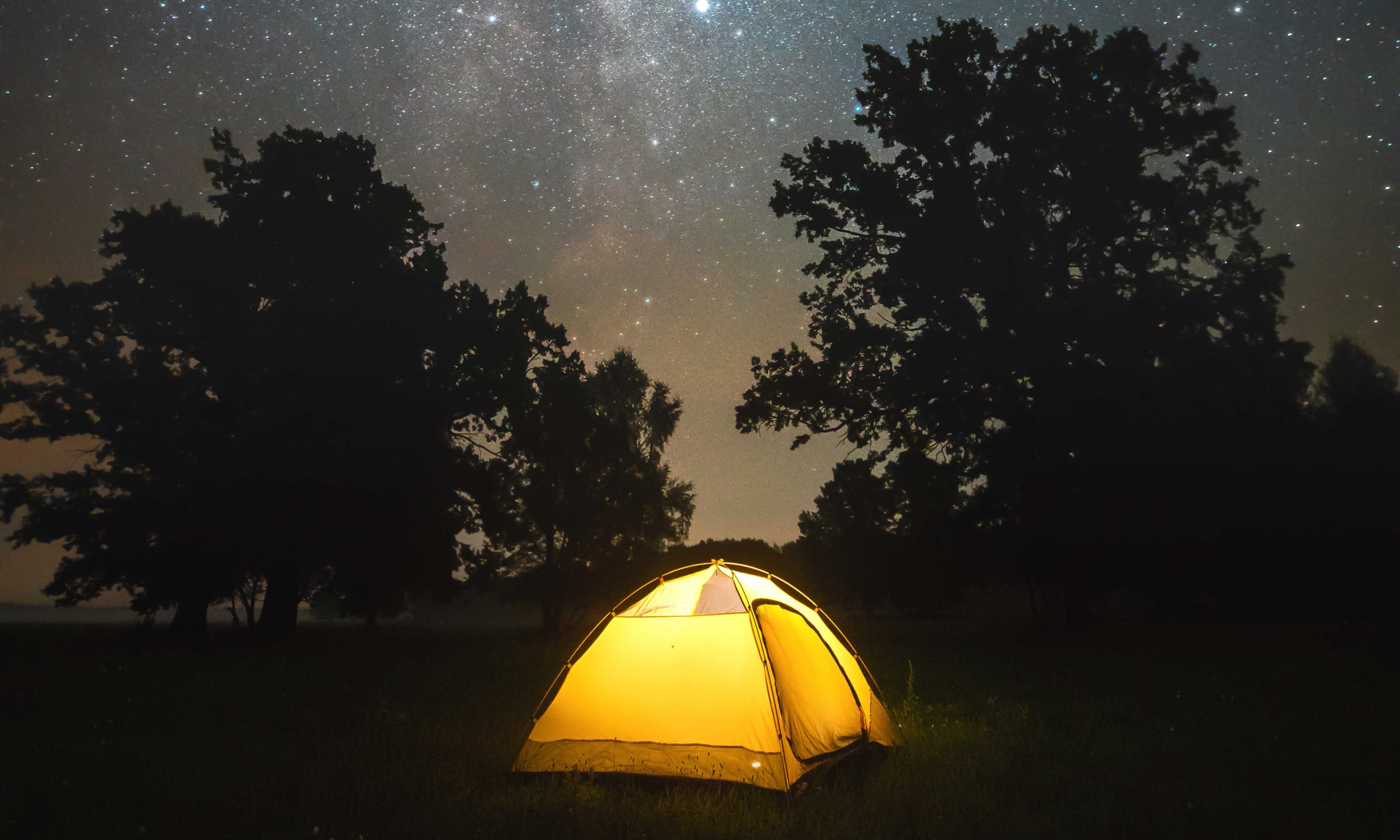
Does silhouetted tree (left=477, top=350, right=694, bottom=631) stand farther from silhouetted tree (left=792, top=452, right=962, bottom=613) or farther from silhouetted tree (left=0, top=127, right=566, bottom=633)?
silhouetted tree (left=792, top=452, right=962, bottom=613)

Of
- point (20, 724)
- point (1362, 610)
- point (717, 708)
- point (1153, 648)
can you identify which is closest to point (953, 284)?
point (1153, 648)

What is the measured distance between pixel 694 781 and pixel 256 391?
1852cm

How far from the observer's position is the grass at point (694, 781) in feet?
18.0

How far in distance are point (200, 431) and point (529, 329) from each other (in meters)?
9.71

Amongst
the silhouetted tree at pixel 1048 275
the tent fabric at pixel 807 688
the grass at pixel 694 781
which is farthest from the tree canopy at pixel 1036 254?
the tent fabric at pixel 807 688

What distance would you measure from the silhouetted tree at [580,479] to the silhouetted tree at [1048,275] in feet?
35.8

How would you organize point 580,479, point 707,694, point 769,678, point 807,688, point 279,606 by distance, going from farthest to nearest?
1. point 580,479
2. point 279,606
3. point 807,688
4. point 707,694
5. point 769,678

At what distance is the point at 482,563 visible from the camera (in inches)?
1014

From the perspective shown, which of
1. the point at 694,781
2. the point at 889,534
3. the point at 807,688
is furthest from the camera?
the point at 889,534

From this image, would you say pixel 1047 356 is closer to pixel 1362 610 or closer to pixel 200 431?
pixel 1362 610

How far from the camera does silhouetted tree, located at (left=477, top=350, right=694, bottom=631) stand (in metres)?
27.2

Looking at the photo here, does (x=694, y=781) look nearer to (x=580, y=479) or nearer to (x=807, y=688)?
(x=807, y=688)

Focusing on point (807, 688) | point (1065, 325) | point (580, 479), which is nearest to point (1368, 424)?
point (1065, 325)

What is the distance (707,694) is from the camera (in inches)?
265
